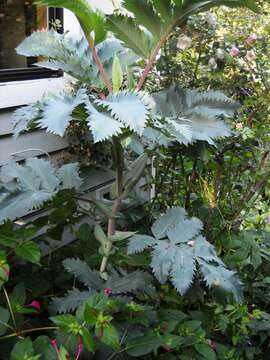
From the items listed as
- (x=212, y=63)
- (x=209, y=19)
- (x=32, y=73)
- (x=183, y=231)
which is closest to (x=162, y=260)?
(x=183, y=231)

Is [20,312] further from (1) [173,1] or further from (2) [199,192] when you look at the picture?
(2) [199,192]

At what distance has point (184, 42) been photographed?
90.0 inches

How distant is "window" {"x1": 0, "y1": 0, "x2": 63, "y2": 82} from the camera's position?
2.39m

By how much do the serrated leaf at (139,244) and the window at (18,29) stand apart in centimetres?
115

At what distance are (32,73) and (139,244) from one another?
1282 mm

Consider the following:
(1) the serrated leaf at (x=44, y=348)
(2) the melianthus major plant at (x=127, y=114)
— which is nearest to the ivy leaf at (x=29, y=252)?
(2) the melianthus major plant at (x=127, y=114)

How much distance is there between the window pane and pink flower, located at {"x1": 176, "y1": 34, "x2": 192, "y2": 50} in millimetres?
803

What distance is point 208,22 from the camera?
2.29 meters

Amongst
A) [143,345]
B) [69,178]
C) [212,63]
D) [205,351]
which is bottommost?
[205,351]

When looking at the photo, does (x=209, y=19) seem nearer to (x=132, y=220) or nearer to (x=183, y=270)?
(x=132, y=220)

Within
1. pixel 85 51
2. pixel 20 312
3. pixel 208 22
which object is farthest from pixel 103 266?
pixel 208 22

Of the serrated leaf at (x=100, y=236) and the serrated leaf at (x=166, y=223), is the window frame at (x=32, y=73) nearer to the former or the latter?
the serrated leaf at (x=100, y=236)

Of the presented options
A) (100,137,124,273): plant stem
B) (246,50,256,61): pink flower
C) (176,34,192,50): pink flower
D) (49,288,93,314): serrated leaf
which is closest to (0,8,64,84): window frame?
(176,34,192,50): pink flower

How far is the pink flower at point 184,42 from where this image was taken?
2.28 metres
